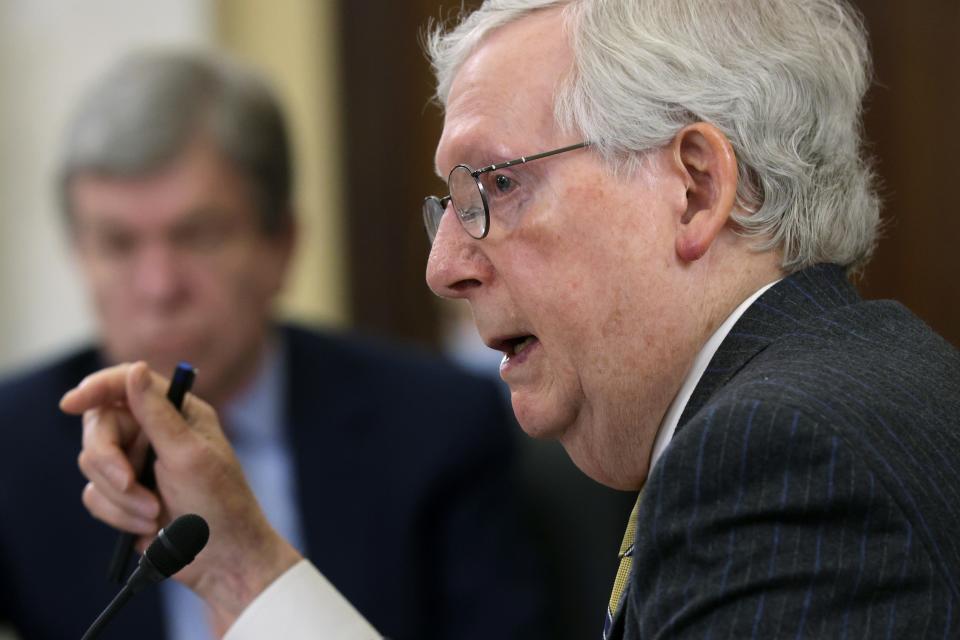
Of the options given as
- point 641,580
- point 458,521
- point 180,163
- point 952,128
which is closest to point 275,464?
point 458,521

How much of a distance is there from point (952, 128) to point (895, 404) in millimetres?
2092

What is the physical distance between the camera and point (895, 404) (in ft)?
3.11

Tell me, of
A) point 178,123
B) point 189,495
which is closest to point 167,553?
point 189,495

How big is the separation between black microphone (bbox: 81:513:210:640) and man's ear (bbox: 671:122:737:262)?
479mm

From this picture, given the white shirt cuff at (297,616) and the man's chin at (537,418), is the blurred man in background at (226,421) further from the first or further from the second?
the man's chin at (537,418)

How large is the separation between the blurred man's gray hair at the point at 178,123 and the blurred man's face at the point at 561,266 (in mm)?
1113

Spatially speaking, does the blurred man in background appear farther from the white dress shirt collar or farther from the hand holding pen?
the white dress shirt collar

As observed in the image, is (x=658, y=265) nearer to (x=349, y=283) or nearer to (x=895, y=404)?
(x=895, y=404)

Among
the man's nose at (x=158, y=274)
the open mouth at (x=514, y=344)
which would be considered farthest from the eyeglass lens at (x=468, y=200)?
the man's nose at (x=158, y=274)

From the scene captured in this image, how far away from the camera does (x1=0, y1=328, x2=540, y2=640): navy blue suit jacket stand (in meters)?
2.15

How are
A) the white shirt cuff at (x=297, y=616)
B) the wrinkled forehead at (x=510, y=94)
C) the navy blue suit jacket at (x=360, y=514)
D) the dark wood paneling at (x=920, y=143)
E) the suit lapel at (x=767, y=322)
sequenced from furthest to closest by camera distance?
the dark wood paneling at (x=920, y=143) → the navy blue suit jacket at (x=360, y=514) → the white shirt cuff at (x=297, y=616) → the wrinkled forehead at (x=510, y=94) → the suit lapel at (x=767, y=322)

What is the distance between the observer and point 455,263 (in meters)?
1.23

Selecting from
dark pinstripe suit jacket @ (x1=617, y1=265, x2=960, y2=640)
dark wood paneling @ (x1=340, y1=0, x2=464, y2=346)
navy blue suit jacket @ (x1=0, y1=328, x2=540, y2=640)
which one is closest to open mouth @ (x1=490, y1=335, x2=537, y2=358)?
dark pinstripe suit jacket @ (x1=617, y1=265, x2=960, y2=640)

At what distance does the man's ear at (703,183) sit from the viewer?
109 cm
